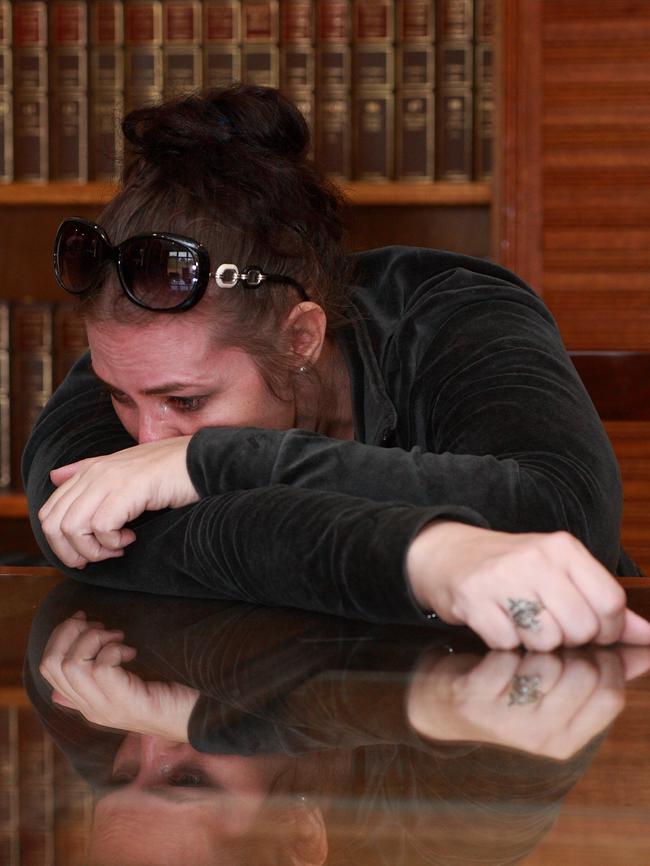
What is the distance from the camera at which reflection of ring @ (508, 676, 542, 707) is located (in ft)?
1.62

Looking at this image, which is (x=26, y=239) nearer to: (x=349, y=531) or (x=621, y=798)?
(x=349, y=531)

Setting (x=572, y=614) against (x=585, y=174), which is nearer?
(x=572, y=614)

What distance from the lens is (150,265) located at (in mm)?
1006

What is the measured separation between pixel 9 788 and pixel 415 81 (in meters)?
1.79

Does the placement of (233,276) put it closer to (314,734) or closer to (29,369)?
(314,734)

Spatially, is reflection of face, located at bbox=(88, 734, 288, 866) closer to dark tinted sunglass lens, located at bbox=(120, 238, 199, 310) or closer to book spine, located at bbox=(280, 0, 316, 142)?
dark tinted sunglass lens, located at bbox=(120, 238, 199, 310)

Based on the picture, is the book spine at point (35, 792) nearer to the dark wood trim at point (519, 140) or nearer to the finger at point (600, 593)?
the finger at point (600, 593)

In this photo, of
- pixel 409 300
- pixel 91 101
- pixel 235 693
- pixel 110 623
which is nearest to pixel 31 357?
pixel 91 101

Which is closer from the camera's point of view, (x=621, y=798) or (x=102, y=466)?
(x=621, y=798)

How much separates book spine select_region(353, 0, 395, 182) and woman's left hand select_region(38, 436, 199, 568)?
49.7 inches

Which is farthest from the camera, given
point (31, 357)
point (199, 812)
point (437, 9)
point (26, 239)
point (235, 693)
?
point (26, 239)

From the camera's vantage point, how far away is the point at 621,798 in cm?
37

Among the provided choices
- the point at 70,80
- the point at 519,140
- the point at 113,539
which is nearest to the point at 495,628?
the point at 113,539

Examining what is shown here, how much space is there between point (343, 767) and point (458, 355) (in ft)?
2.21
